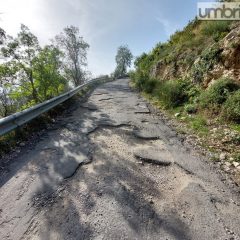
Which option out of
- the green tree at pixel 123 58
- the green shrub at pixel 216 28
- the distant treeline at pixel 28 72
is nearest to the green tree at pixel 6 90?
the distant treeline at pixel 28 72

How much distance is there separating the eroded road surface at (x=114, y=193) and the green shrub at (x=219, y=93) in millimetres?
1891

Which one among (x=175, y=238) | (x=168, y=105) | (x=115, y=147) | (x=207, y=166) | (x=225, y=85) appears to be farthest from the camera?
(x=168, y=105)

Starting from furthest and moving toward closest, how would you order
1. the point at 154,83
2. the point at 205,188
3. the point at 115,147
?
1. the point at 154,83
2. the point at 115,147
3. the point at 205,188

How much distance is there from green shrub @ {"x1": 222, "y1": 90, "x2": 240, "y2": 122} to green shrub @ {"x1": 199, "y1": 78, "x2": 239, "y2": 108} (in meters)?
0.29

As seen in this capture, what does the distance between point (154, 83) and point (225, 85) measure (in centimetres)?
493

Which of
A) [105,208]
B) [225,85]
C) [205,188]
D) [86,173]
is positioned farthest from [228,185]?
[225,85]

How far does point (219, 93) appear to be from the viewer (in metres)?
4.98

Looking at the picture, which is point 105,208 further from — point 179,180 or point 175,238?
point 179,180

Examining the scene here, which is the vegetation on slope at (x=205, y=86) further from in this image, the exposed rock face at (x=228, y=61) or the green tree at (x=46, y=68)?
the green tree at (x=46, y=68)

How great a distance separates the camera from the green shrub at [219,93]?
489 cm

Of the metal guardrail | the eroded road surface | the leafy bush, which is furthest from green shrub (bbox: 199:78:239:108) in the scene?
the metal guardrail

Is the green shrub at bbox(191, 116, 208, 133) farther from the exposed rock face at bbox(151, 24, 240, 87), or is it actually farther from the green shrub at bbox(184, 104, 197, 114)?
the exposed rock face at bbox(151, 24, 240, 87)

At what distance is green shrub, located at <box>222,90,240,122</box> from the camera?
14.2 ft

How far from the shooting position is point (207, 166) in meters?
3.03
